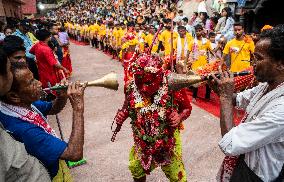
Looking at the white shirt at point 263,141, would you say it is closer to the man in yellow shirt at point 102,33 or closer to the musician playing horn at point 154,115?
the musician playing horn at point 154,115

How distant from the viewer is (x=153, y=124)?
2.96 metres

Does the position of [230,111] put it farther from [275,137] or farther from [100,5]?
[100,5]

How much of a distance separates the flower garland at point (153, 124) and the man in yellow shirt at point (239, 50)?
396cm

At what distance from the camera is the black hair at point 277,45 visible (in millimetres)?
1804

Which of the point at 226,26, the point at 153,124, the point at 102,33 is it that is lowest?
the point at 102,33

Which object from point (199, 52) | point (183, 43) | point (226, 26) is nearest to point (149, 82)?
point (199, 52)

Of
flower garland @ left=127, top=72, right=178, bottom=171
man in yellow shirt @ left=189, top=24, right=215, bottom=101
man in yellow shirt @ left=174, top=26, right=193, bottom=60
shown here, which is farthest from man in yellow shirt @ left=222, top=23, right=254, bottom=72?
flower garland @ left=127, top=72, right=178, bottom=171

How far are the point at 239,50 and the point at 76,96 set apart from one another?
516 cm

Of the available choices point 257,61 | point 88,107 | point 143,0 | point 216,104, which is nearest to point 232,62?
point 216,104

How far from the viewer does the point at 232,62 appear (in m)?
6.71

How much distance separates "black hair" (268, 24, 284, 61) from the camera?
5.92 feet

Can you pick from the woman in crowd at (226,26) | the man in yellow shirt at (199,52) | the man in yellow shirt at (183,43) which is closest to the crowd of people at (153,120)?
the man in yellow shirt at (199,52)


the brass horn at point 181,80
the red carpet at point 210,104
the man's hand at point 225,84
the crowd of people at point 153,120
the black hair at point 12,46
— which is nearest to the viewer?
the crowd of people at point 153,120

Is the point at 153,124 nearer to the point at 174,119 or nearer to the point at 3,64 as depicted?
the point at 174,119
